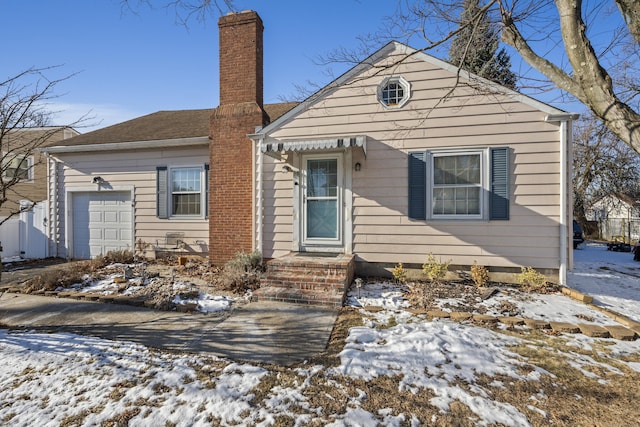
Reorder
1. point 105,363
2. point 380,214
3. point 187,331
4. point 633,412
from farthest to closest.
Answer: point 380,214 < point 187,331 < point 105,363 < point 633,412

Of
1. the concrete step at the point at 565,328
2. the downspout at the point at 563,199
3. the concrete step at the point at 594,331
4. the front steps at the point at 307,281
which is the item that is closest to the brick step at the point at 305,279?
the front steps at the point at 307,281

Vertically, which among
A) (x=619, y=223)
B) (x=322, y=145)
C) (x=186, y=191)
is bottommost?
(x=619, y=223)

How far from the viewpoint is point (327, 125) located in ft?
21.2

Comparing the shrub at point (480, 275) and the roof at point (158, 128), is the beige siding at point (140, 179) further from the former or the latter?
the shrub at point (480, 275)

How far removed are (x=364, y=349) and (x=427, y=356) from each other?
67 cm

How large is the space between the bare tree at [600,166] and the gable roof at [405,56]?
50.7 ft

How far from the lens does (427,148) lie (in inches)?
236

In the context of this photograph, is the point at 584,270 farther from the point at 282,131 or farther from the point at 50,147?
the point at 50,147

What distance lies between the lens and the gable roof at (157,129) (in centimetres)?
839

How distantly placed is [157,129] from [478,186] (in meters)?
9.31

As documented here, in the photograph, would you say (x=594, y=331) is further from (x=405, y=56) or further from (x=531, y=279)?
(x=405, y=56)

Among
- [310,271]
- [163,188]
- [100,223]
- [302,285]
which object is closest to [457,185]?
[310,271]

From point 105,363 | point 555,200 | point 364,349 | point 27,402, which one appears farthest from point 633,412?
point 27,402

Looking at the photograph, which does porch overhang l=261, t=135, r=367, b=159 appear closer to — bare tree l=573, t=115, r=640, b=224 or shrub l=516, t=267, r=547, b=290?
shrub l=516, t=267, r=547, b=290
